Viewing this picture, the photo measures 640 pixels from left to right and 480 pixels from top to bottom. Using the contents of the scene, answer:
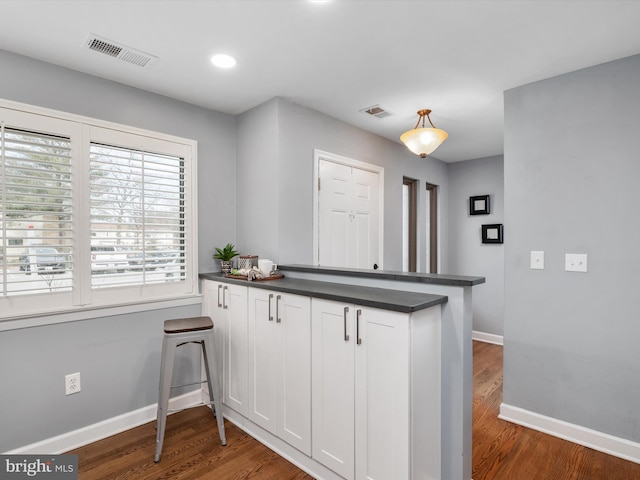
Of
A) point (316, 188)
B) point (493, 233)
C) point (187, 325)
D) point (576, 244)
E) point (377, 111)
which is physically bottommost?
point (187, 325)

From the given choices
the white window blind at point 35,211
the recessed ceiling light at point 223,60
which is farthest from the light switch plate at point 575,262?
the white window blind at point 35,211

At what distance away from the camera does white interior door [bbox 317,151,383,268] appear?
10.5 ft

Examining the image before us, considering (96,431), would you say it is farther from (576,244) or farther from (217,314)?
(576,244)

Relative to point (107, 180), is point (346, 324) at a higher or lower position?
lower

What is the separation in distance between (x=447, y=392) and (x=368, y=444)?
491 millimetres

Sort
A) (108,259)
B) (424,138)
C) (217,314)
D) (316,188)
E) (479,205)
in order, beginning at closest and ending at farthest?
1. (108,259)
2. (217,314)
3. (424,138)
4. (316,188)
5. (479,205)

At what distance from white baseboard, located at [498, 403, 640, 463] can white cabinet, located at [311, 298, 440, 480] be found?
124cm

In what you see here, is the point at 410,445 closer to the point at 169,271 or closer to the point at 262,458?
the point at 262,458

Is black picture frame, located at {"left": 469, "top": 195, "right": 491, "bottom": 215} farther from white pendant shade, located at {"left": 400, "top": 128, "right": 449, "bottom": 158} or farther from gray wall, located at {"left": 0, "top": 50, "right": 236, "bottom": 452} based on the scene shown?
gray wall, located at {"left": 0, "top": 50, "right": 236, "bottom": 452}

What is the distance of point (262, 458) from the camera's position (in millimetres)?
2115

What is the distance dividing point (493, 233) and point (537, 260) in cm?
223

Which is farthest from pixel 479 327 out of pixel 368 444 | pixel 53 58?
pixel 53 58

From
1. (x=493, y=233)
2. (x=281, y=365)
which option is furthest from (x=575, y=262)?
(x=493, y=233)

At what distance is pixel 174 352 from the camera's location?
2.18 metres
